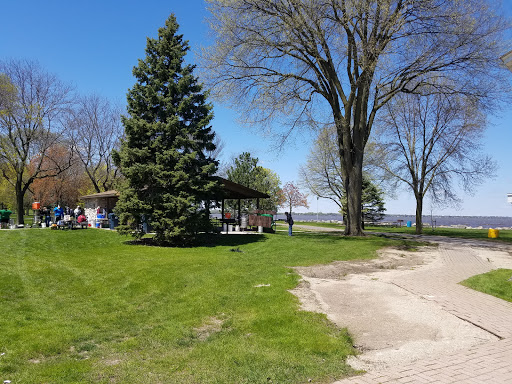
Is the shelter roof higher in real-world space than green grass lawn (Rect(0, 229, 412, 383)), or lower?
higher

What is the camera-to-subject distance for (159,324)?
5961 mm

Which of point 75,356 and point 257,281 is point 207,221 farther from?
point 75,356

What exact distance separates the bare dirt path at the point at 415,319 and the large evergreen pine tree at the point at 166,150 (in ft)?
→ 24.0

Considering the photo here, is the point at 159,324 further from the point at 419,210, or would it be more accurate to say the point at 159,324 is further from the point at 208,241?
the point at 419,210

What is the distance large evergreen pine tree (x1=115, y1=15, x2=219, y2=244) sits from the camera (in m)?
15.8

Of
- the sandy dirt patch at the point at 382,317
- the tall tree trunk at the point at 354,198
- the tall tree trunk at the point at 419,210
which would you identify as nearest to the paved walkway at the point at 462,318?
the sandy dirt patch at the point at 382,317

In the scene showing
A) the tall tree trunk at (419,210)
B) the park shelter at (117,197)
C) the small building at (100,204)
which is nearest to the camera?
the park shelter at (117,197)

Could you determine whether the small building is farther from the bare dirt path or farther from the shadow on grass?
the bare dirt path

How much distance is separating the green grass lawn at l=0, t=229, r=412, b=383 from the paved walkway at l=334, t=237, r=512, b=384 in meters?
0.69

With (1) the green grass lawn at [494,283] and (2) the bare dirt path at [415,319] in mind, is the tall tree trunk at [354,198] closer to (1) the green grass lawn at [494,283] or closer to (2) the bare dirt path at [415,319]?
(2) the bare dirt path at [415,319]

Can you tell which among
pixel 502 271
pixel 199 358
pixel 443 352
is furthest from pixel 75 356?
pixel 502 271

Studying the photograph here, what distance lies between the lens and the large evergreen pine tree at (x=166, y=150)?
15.8m

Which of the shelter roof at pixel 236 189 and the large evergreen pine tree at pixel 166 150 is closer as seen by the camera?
the large evergreen pine tree at pixel 166 150

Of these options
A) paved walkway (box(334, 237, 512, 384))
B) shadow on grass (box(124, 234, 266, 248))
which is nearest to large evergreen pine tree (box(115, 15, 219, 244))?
shadow on grass (box(124, 234, 266, 248))
